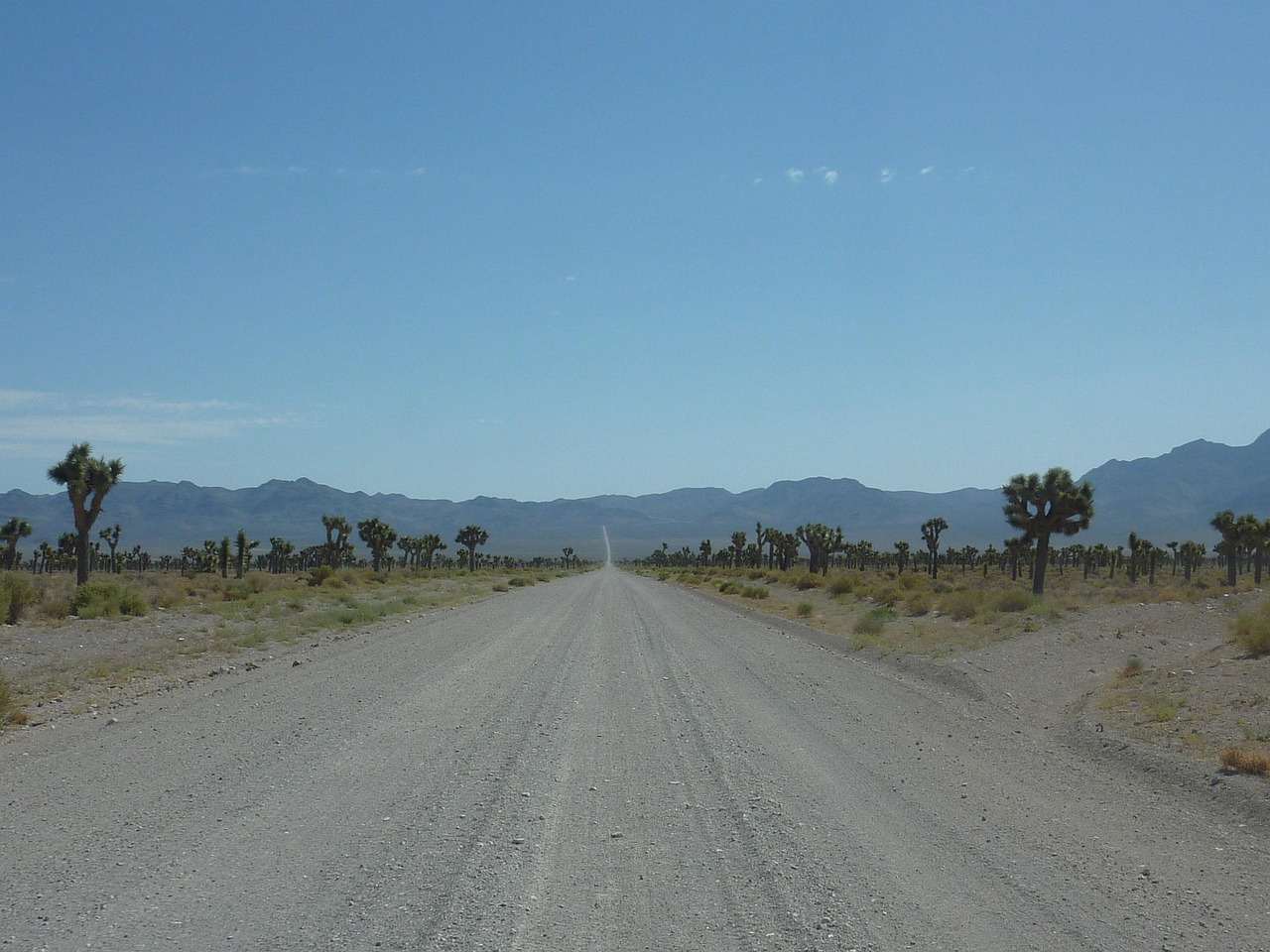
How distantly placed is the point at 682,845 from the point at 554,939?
6.04 feet

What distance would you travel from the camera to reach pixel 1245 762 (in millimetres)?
9359

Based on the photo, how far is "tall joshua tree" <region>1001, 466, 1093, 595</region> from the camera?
130 ft

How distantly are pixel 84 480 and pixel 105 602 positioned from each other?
16.6 meters

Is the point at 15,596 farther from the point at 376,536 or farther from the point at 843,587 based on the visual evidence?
the point at 376,536

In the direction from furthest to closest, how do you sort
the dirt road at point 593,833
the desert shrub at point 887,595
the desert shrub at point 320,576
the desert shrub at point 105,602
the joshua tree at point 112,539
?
the joshua tree at point 112,539 < the desert shrub at point 320,576 < the desert shrub at point 887,595 < the desert shrub at point 105,602 < the dirt road at point 593,833

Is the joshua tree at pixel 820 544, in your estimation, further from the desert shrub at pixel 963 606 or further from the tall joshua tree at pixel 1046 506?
the desert shrub at pixel 963 606

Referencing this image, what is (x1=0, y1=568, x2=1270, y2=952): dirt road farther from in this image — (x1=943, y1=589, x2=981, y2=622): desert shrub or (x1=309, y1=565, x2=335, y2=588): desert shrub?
(x1=309, y1=565, x2=335, y2=588): desert shrub

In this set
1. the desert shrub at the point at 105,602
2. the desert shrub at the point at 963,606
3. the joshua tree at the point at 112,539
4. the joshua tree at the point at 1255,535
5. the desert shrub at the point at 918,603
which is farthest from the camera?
the joshua tree at the point at 112,539

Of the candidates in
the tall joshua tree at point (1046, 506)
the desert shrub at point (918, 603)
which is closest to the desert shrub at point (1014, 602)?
the desert shrub at point (918, 603)

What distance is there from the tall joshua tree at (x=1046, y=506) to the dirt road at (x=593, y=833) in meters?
29.5

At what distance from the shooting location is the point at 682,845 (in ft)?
21.9

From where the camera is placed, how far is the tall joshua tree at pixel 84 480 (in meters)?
38.8

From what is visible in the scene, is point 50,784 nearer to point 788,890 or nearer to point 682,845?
point 682,845

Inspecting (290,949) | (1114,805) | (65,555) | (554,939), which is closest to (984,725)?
(1114,805)
